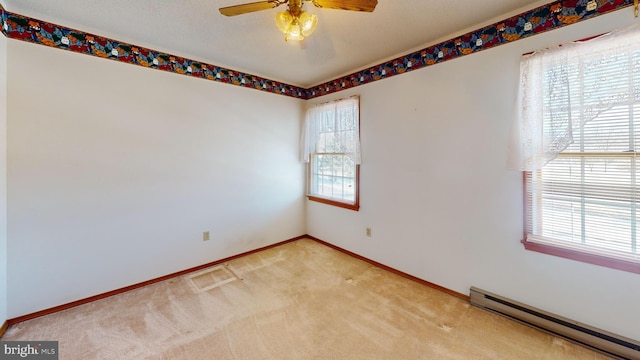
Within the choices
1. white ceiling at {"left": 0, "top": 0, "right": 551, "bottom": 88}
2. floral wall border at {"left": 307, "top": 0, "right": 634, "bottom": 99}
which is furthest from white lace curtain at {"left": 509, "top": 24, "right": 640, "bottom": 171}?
white ceiling at {"left": 0, "top": 0, "right": 551, "bottom": 88}

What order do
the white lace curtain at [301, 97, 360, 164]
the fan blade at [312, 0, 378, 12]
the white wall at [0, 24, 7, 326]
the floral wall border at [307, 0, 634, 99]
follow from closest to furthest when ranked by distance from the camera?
the fan blade at [312, 0, 378, 12] < the floral wall border at [307, 0, 634, 99] < the white wall at [0, 24, 7, 326] < the white lace curtain at [301, 97, 360, 164]

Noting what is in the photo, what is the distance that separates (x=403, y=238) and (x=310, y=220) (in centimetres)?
168

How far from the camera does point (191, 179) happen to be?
9.75ft

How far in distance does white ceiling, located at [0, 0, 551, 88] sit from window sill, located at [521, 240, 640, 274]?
1.84 m

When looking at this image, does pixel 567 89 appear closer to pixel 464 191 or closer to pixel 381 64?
pixel 464 191

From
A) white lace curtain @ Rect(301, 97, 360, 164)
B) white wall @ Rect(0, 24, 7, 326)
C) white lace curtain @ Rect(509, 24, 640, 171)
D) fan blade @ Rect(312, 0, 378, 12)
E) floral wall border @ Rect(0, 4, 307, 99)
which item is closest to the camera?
fan blade @ Rect(312, 0, 378, 12)

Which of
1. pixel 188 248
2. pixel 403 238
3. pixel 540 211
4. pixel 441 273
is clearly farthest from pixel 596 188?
pixel 188 248

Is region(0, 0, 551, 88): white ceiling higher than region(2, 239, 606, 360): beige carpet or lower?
higher

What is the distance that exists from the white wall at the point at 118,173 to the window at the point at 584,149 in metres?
2.98

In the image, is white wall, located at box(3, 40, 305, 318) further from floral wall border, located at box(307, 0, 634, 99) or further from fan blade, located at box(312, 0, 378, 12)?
fan blade, located at box(312, 0, 378, 12)

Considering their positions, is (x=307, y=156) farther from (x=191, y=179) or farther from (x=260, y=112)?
(x=191, y=179)

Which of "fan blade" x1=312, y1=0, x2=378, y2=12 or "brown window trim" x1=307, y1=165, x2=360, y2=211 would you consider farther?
"brown window trim" x1=307, y1=165, x2=360, y2=211

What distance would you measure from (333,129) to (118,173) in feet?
8.33

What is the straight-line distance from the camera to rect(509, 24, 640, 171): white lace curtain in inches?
63.6
